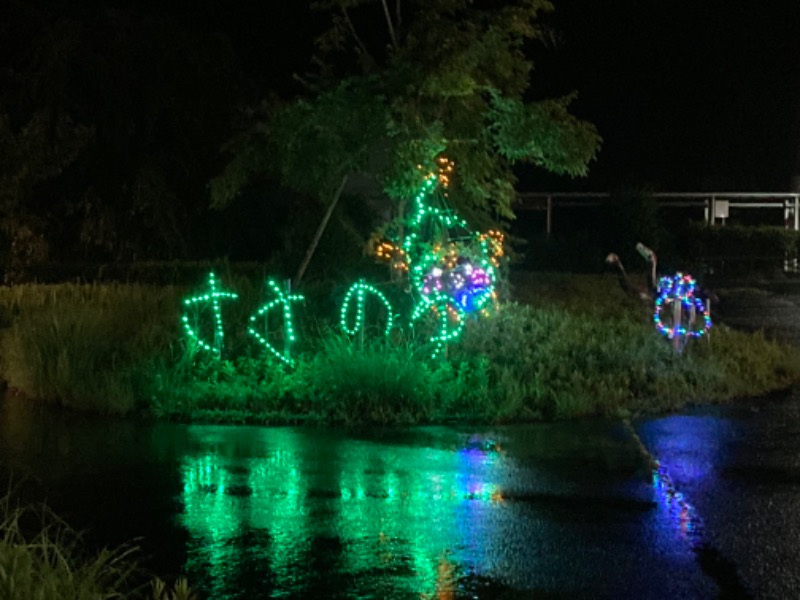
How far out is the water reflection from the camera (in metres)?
6.36

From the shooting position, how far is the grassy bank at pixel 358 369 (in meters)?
11.1

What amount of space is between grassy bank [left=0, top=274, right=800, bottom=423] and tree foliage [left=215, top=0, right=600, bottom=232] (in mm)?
1811

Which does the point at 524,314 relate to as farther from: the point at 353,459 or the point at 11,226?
the point at 11,226

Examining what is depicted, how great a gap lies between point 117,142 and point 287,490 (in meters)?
15.3

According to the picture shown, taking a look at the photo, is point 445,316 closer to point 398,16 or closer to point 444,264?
point 444,264

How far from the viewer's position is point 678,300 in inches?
531

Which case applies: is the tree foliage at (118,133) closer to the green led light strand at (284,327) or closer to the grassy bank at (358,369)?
the grassy bank at (358,369)

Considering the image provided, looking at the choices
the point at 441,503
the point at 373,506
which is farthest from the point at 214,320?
the point at 441,503

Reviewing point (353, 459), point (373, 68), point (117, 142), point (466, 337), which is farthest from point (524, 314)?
point (117, 142)

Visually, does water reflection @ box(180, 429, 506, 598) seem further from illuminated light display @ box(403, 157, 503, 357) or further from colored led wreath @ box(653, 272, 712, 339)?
colored led wreath @ box(653, 272, 712, 339)

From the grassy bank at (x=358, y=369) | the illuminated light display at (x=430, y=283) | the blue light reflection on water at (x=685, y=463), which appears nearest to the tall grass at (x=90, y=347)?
the grassy bank at (x=358, y=369)

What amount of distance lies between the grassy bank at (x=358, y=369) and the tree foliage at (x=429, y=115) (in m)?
1.81

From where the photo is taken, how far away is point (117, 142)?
22.1 m

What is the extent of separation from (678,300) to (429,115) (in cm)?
378
